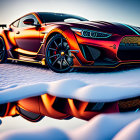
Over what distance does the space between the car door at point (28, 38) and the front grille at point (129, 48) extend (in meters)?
1.63

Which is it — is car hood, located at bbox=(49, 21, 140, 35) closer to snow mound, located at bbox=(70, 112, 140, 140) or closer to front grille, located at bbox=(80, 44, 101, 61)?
front grille, located at bbox=(80, 44, 101, 61)

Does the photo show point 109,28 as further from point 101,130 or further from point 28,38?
point 101,130

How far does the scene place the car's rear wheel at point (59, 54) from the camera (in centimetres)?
375

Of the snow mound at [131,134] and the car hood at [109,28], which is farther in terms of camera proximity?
the car hood at [109,28]

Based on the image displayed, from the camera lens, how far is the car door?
4324 millimetres

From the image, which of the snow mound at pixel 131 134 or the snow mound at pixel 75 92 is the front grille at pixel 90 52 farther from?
the snow mound at pixel 131 134

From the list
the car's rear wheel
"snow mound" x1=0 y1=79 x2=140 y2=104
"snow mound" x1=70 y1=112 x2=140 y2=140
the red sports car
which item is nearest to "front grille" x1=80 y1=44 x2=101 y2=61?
the red sports car

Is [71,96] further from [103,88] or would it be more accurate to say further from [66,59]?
[66,59]

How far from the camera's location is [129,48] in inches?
139

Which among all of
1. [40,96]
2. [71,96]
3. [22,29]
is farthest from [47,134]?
[22,29]

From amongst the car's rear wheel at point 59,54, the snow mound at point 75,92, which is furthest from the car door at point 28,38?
the snow mound at point 75,92

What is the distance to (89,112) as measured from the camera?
1.75m

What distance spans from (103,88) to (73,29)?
1682mm

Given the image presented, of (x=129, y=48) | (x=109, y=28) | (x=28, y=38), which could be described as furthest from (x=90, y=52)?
(x=28, y=38)
